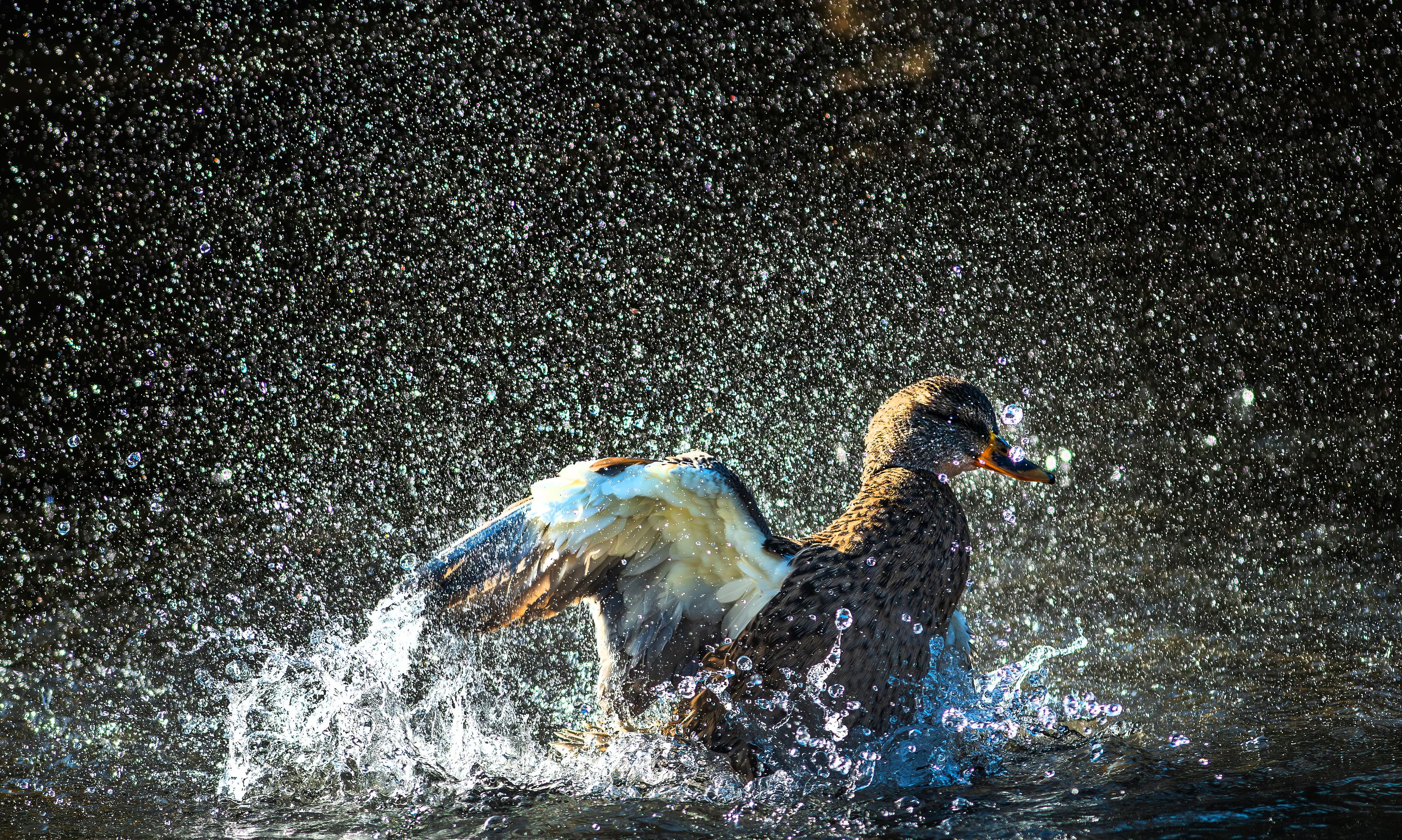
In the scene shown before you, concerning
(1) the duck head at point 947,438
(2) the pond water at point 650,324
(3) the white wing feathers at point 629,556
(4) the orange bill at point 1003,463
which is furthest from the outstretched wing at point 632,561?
(4) the orange bill at point 1003,463

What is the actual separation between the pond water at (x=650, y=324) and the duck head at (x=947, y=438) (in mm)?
739

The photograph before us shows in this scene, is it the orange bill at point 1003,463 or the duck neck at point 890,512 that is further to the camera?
the orange bill at point 1003,463

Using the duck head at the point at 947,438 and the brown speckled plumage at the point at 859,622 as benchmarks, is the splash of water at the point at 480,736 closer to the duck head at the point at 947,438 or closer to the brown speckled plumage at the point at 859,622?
the brown speckled plumage at the point at 859,622

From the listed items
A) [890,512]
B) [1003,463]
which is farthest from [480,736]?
[1003,463]

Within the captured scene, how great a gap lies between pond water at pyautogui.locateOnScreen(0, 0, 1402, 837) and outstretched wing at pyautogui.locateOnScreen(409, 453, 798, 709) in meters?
0.42

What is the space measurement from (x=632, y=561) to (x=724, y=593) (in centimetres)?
25

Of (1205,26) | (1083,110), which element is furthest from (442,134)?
(1205,26)

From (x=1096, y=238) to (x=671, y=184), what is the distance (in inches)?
123

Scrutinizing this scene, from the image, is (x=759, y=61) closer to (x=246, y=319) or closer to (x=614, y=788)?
(x=246, y=319)

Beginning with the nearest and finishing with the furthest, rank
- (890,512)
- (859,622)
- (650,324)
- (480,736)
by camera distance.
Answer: (859,622) → (890,512) → (480,736) → (650,324)

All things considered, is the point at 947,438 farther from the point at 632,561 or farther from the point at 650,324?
the point at 650,324

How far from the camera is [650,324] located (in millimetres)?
7637

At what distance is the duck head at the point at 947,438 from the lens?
314 cm

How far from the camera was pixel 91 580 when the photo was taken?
14.6ft
